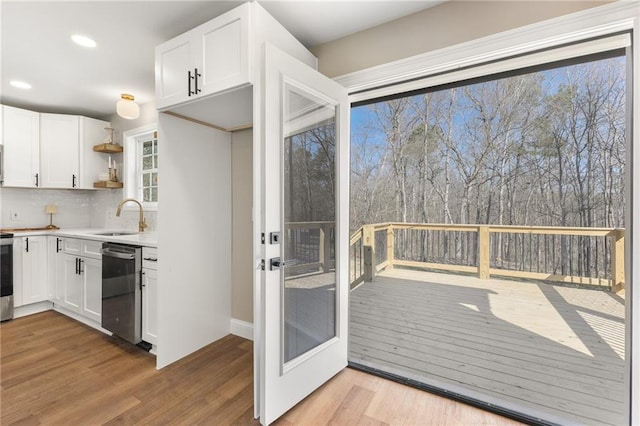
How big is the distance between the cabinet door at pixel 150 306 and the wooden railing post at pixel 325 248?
1.33 metres

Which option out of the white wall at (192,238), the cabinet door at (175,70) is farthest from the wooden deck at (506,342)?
the cabinet door at (175,70)

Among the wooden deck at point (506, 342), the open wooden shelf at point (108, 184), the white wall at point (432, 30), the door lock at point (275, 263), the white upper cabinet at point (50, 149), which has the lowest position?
the wooden deck at point (506, 342)

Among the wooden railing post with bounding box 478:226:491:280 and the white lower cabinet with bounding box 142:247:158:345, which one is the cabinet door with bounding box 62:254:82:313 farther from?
the wooden railing post with bounding box 478:226:491:280

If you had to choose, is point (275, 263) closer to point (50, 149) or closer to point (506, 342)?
point (506, 342)

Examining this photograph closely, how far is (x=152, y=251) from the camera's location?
2268 mm

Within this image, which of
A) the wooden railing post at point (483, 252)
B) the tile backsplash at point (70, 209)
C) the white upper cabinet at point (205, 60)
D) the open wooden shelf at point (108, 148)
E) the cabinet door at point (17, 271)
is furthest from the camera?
the wooden railing post at point (483, 252)

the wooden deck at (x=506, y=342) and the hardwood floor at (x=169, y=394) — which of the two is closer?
the hardwood floor at (x=169, y=394)

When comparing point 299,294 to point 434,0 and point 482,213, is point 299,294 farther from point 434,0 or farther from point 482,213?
point 482,213

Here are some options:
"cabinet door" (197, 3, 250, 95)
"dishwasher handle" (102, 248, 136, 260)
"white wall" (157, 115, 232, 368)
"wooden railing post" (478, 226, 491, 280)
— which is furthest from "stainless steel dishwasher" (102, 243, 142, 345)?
"wooden railing post" (478, 226, 491, 280)

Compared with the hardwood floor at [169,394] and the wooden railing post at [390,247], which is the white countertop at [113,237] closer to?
the hardwood floor at [169,394]

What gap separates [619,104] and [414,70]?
7.52 feet

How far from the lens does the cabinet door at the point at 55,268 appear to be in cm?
325

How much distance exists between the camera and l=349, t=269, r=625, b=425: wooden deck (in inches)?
76.5

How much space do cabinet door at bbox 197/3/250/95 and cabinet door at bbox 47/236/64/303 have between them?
2.95m
